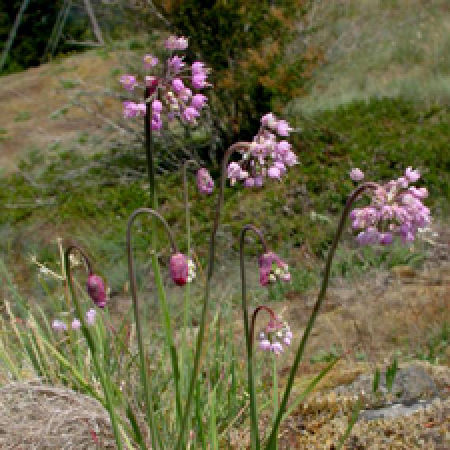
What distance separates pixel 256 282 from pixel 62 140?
22.3 feet

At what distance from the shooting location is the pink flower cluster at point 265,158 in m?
1.30

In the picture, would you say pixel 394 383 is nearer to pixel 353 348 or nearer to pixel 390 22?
pixel 353 348

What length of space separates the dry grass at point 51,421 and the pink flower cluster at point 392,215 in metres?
1.24

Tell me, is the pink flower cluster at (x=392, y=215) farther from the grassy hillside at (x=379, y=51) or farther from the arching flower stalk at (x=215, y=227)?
the grassy hillside at (x=379, y=51)

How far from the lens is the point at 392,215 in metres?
1.13

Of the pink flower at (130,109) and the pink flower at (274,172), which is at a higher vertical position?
the pink flower at (130,109)

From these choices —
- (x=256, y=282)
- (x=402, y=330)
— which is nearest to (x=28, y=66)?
(x=256, y=282)

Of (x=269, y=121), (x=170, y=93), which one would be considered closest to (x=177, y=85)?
(x=170, y=93)

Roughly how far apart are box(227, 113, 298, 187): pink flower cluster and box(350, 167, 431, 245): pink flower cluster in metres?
0.22

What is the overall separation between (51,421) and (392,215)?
141 cm

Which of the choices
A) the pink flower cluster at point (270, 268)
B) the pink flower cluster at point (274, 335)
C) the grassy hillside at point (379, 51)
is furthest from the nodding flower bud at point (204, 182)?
the grassy hillside at point (379, 51)

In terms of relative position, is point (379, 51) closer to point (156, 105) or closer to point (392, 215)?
point (156, 105)

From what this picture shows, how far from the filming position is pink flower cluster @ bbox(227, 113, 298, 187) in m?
1.30

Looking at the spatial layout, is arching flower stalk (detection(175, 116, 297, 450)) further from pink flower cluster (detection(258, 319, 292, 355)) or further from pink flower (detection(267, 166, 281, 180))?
pink flower cluster (detection(258, 319, 292, 355))
